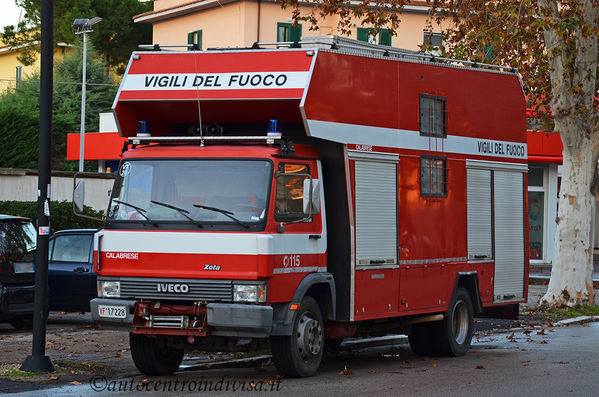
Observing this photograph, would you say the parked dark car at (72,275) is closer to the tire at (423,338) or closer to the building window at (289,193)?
the tire at (423,338)

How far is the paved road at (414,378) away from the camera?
1123 cm

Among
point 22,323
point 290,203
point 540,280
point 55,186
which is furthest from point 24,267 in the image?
point 540,280

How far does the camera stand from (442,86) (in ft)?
47.9

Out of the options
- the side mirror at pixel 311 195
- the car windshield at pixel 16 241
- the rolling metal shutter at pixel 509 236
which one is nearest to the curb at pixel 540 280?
the rolling metal shutter at pixel 509 236

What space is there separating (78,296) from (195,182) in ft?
21.8

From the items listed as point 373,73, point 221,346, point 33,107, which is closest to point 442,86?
point 373,73

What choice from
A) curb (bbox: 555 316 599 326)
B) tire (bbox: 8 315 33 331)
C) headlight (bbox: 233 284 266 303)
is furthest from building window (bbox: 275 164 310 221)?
curb (bbox: 555 316 599 326)

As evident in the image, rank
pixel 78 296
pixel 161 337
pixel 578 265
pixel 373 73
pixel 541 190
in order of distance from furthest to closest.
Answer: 1. pixel 541 190
2. pixel 578 265
3. pixel 78 296
4. pixel 373 73
5. pixel 161 337

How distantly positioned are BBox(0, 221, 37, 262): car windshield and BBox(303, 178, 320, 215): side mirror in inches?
250

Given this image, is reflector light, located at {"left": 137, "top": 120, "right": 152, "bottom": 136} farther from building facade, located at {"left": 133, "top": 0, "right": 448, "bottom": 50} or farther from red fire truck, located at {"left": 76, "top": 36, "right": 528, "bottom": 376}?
building facade, located at {"left": 133, "top": 0, "right": 448, "bottom": 50}

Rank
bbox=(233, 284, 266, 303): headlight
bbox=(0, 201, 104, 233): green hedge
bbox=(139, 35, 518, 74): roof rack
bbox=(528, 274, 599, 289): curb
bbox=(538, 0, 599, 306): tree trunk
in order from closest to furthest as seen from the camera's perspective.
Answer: bbox=(233, 284, 266, 303): headlight
bbox=(139, 35, 518, 74): roof rack
bbox=(538, 0, 599, 306): tree trunk
bbox=(0, 201, 104, 233): green hedge
bbox=(528, 274, 599, 289): curb

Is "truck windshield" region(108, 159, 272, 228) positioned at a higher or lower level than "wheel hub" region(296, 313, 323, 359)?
higher

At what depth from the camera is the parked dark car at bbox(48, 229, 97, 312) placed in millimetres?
17781

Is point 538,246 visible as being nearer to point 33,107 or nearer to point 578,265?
point 578,265
